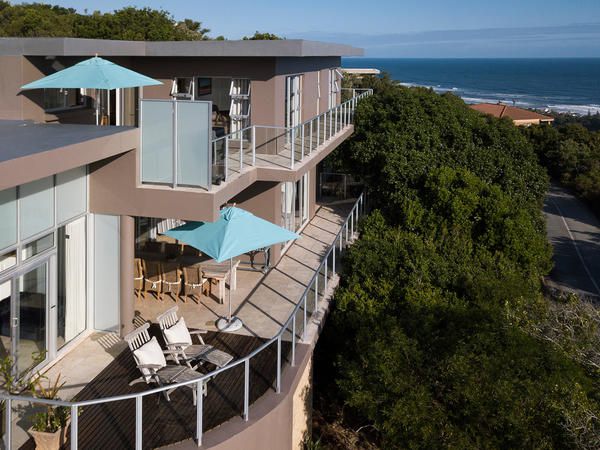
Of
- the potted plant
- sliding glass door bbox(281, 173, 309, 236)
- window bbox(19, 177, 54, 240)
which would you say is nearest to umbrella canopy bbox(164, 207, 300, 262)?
window bbox(19, 177, 54, 240)

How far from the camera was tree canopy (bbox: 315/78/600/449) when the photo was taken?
10508 millimetres

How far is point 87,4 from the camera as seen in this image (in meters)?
63.7

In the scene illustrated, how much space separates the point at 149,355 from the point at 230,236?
2.89 metres

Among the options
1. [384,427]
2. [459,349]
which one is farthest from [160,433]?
[459,349]

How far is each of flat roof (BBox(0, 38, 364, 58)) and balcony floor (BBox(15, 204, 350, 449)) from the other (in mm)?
5269

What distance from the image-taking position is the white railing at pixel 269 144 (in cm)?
1305

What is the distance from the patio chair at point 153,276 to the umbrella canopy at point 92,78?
380cm

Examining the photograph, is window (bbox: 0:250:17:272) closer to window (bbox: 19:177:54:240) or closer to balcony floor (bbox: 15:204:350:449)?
window (bbox: 19:177:54:240)

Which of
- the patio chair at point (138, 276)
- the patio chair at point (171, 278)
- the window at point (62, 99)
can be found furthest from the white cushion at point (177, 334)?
the window at point (62, 99)

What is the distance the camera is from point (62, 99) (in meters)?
15.5

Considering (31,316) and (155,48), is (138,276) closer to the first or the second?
(31,316)

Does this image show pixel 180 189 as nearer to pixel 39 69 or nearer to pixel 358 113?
pixel 39 69

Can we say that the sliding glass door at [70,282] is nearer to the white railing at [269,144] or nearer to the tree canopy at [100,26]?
the white railing at [269,144]

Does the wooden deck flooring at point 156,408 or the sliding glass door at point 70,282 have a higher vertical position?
the sliding glass door at point 70,282
